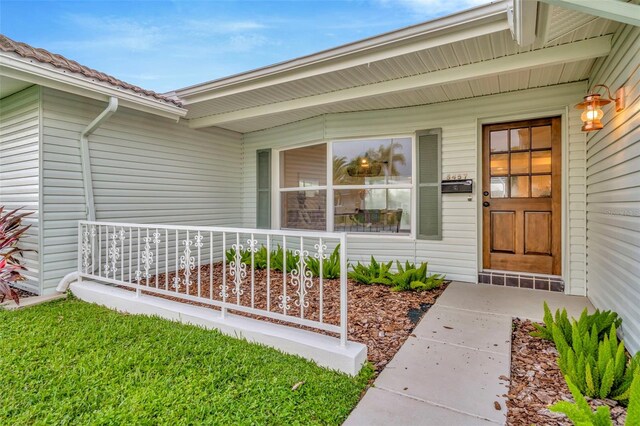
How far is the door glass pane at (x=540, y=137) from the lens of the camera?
13.8ft

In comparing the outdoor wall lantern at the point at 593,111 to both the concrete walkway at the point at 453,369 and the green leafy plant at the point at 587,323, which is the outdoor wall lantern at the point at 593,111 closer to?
the green leafy plant at the point at 587,323

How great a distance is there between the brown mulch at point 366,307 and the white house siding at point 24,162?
1.49 meters

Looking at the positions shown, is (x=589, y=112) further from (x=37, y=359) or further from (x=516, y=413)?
(x=37, y=359)

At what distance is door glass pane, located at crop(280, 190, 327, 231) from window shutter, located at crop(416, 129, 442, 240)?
5.42ft

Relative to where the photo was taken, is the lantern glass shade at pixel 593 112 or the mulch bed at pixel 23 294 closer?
the lantern glass shade at pixel 593 112

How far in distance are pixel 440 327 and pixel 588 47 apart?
2.92 metres

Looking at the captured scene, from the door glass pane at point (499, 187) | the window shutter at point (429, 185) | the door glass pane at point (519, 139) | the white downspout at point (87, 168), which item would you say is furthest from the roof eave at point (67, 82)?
the door glass pane at point (519, 139)

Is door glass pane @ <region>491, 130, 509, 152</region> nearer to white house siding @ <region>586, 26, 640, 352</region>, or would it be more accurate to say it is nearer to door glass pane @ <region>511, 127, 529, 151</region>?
door glass pane @ <region>511, 127, 529, 151</region>

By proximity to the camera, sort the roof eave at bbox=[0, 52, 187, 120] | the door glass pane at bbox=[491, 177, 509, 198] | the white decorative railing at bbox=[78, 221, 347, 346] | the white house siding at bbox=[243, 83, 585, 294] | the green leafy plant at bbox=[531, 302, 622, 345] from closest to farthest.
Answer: the green leafy plant at bbox=[531, 302, 622, 345], the white decorative railing at bbox=[78, 221, 347, 346], the roof eave at bbox=[0, 52, 187, 120], the white house siding at bbox=[243, 83, 585, 294], the door glass pane at bbox=[491, 177, 509, 198]

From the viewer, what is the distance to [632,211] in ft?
7.73

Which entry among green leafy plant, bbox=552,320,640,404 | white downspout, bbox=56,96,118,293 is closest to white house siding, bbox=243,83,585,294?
green leafy plant, bbox=552,320,640,404

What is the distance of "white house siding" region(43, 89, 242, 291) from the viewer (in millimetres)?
4012

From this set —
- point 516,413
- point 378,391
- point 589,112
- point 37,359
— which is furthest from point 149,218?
point 589,112

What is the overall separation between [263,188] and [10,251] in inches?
147
